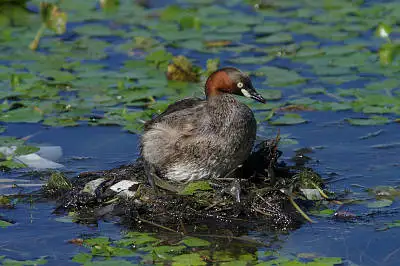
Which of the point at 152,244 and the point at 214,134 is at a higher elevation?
the point at 214,134

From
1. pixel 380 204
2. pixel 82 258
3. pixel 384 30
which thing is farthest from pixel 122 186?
pixel 384 30

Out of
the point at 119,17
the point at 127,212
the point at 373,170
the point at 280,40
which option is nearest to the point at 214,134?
the point at 127,212

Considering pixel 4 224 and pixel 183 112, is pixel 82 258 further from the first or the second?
pixel 183 112

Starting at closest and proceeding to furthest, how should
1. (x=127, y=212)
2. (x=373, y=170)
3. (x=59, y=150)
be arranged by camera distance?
1. (x=127, y=212)
2. (x=373, y=170)
3. (x=59, y=150)

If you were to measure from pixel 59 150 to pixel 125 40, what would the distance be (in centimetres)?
327

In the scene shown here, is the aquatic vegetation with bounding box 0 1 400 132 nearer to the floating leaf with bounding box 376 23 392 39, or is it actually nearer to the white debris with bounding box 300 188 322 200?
the floating leaf with bounding box 376 23 392 39

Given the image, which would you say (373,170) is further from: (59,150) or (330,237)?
(59,150)

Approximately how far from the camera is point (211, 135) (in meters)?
7.81

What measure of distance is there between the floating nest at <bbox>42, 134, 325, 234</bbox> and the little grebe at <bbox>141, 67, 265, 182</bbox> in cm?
14

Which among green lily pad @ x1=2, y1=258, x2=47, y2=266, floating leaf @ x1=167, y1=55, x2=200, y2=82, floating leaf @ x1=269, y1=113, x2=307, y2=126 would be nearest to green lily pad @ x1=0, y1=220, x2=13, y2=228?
green lily pad @ x1=2, y1=258, x2=47, y2=266

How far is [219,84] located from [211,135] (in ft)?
1.40

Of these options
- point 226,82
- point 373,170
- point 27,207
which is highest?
point 226,82

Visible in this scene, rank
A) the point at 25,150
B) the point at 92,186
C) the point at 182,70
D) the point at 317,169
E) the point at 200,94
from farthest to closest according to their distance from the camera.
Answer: the point at 182,70
the point at 200,94
the point at 25,150
the point at 317,169
the point at 92,186

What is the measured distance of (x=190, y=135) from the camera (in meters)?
7.84
